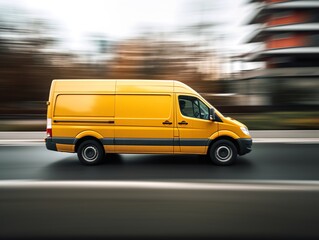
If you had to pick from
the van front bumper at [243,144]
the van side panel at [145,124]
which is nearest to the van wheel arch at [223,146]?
the van front bumper at [243,144]

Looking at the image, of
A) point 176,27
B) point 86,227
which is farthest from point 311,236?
point 176,27

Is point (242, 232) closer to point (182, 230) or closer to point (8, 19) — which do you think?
point (182, 230)

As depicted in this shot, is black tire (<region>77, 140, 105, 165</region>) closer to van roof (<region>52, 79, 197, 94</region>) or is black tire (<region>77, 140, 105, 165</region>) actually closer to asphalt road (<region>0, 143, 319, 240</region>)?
asphalt road (<region>0, 143, 319, 240</region>)

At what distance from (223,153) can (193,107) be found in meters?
1.31

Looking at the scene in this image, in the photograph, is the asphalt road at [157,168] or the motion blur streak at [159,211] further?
the asphalt road at [157,168]

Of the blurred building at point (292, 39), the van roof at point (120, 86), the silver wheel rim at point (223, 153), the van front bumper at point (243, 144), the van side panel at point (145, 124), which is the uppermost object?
the blurred building at point (292, 39)

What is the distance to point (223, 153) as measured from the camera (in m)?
7.80

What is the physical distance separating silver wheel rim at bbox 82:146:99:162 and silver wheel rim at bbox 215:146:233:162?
292 centimetres

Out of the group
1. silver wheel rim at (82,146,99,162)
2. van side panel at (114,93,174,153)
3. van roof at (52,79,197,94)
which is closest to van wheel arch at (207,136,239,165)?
van side panel at (114,93,174,153)

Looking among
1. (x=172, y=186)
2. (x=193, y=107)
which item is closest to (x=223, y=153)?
(x=193, y=107)

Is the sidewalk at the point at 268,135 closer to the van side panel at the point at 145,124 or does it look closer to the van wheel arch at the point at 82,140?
the van wheel arch at the point at 82,140

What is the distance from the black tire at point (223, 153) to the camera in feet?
25.4

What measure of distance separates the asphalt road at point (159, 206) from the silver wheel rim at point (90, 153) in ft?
2.70

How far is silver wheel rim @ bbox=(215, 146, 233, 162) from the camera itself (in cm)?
777
